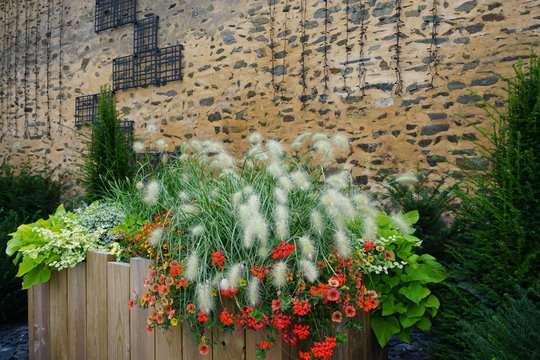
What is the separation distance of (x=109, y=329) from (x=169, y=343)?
453 millimetres

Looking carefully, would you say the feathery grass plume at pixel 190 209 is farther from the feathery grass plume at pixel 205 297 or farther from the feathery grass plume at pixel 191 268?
the feathery grass plume at pixel 205 297

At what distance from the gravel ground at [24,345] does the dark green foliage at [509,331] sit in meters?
0.52

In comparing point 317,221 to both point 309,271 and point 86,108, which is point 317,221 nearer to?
point 309,271

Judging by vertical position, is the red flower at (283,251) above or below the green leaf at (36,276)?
above

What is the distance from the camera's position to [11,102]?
28.0 feet

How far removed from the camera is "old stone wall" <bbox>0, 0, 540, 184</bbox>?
4171 millimetres

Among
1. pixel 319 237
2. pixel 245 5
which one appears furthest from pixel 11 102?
pixel 319 237

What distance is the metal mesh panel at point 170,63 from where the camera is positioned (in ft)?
20.5

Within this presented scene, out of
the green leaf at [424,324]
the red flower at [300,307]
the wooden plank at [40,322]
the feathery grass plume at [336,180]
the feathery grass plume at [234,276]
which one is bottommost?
the wooden plank at [40,322]

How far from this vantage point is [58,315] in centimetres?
232

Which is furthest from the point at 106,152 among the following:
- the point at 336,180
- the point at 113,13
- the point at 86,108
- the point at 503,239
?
the point at 113,13

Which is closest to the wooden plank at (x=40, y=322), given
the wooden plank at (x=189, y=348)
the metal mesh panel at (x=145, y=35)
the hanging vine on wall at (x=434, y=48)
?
the wooden plank at (x=189, y=348)

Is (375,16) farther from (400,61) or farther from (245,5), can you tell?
(245,5)

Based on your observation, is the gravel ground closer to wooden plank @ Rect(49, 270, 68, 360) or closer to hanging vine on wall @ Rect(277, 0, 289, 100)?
wooden plank @ Rect(49, 270, 68, 360)
